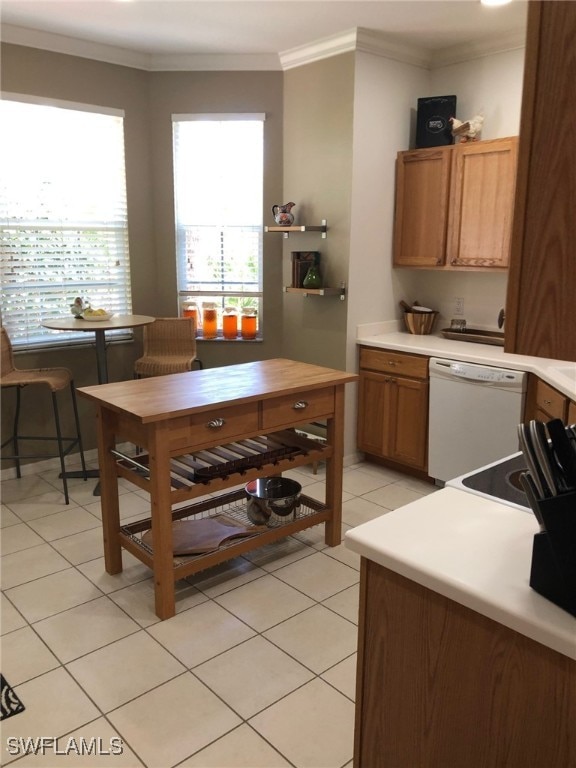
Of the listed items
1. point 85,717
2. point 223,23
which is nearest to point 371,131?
point 223,23

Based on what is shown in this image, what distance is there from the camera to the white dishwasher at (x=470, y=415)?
350 centimetres

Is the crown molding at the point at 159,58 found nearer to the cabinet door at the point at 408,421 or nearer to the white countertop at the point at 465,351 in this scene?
the white countertop at the point at 465,351

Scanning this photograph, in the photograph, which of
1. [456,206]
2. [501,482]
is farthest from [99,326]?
[501,482]

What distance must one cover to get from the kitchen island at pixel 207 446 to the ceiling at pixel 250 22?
197 cm

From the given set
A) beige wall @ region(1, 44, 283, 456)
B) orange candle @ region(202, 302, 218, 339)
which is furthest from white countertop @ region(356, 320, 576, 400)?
orange candle @ region(202, 302, 218, 339)

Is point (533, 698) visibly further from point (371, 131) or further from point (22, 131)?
point (22, 131)

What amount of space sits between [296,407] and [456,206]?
1.86 meters

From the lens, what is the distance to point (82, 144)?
13.7 ft

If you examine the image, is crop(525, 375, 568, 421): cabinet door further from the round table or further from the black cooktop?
the round table

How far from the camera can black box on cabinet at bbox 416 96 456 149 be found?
157 inches

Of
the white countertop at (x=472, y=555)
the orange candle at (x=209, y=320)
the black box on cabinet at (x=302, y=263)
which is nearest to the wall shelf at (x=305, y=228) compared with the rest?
the black box on cabinet at (x=302, y=263)

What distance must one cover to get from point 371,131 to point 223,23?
43.4 inches

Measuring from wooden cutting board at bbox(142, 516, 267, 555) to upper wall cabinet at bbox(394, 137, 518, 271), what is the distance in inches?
85.1

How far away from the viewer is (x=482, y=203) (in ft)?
12.4
